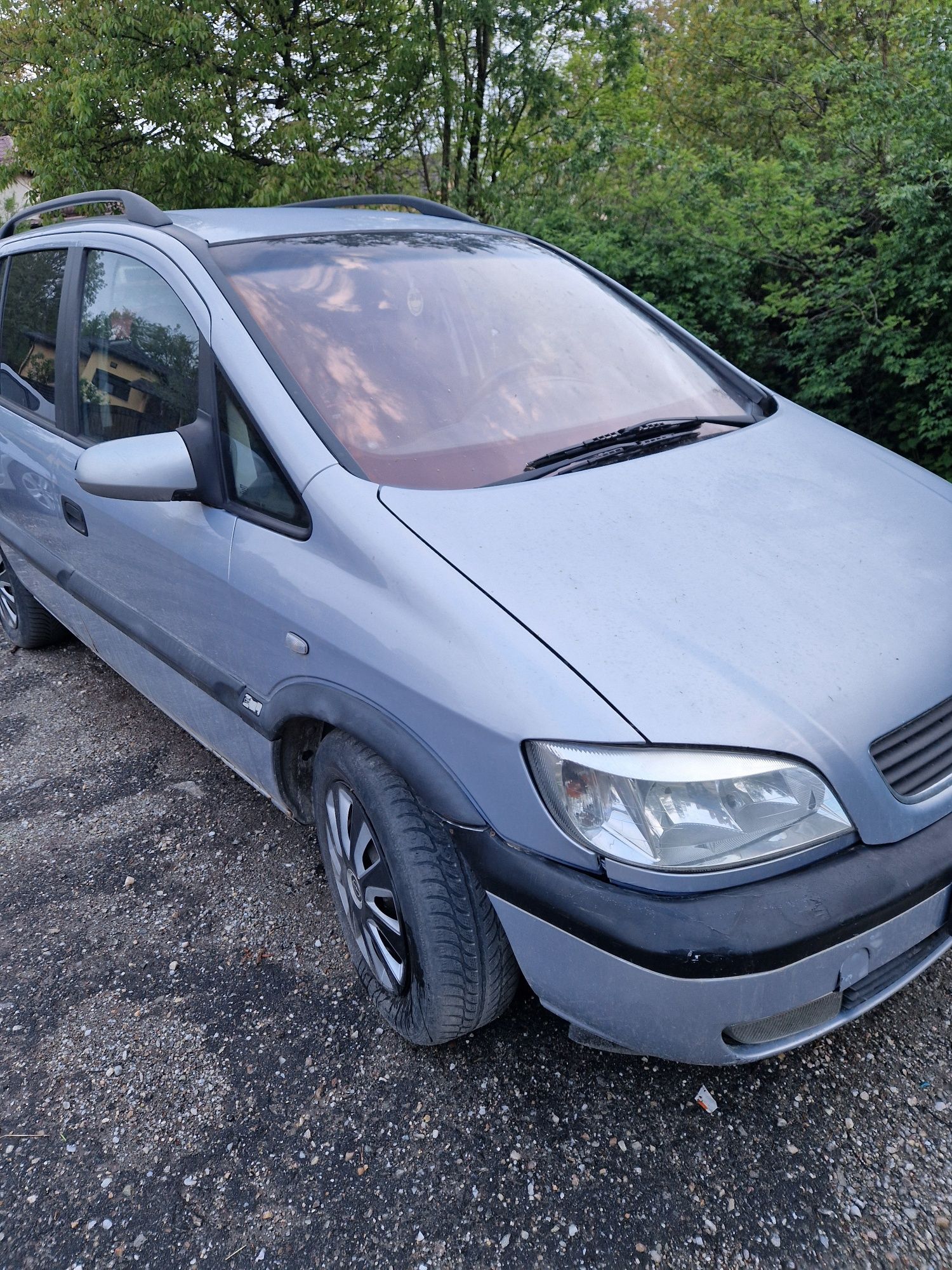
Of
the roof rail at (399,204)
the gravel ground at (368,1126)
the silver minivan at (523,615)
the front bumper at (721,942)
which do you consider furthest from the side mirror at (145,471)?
the roof rail at (399,204)

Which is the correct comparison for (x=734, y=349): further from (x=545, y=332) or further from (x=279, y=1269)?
(x=279, y=1269)

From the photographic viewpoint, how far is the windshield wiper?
211 cm

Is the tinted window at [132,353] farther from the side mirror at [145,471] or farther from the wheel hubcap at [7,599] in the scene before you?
the wheel hubcap at [7,599]

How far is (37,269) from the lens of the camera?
324 centimetres

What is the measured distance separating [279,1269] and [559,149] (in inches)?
279

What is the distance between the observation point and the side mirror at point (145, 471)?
2.06 m

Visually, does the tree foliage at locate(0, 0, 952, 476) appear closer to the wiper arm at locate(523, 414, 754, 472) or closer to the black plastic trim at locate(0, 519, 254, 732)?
the wiper arm at locate(523, 414, 754, 472)

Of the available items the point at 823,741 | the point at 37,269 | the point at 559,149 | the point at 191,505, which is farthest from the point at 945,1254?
the point at 559,149

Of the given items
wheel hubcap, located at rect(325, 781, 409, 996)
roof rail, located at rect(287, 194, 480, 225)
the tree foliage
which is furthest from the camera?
the tree foliage

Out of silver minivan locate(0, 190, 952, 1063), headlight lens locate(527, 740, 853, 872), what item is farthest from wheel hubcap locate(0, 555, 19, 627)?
headlight lens locate(527, 740, 853, 872)

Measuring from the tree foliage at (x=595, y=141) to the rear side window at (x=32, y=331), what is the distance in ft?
11.0

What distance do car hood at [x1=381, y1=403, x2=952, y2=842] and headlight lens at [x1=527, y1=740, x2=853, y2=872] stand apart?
37 millimetres

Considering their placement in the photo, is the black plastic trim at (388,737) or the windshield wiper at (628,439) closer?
the black plastic trim at (388,737)

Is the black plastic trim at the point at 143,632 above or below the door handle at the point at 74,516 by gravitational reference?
below
